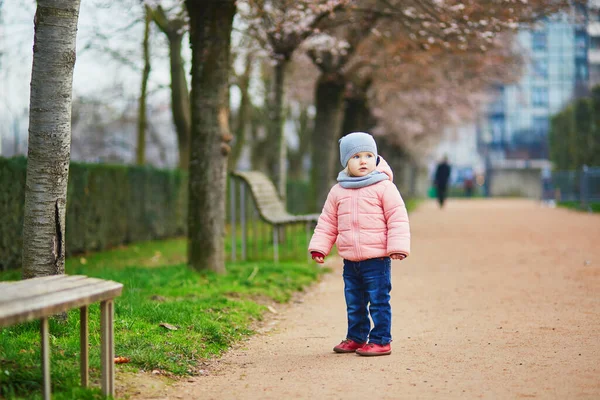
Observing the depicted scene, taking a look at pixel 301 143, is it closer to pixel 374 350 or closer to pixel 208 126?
pixel 208 126

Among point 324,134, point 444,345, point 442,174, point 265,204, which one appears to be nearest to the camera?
point 444,345

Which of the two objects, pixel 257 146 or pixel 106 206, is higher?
pixel 257 146

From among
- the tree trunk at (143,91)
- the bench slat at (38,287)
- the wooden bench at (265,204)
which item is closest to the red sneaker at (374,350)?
the bench slat at (38,287)

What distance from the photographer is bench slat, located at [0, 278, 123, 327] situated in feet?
12.9

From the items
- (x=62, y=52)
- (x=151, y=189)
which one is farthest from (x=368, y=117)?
(x=62, y=52)

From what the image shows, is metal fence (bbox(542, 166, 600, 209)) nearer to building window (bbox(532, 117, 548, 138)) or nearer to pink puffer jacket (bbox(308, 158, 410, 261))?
pink puffer jacket (bbox(308, 158, 410, 261))

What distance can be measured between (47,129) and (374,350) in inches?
110

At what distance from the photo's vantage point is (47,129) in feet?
21.1

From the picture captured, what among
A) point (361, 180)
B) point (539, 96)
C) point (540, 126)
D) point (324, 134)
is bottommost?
point (361, 180)

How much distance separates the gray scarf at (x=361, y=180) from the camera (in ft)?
20.8

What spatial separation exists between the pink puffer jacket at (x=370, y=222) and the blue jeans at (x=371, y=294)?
0.30 feet

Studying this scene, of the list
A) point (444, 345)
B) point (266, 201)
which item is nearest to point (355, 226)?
point (444, 345)

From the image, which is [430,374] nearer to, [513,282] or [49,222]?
[49,222]

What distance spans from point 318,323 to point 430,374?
248 cm
